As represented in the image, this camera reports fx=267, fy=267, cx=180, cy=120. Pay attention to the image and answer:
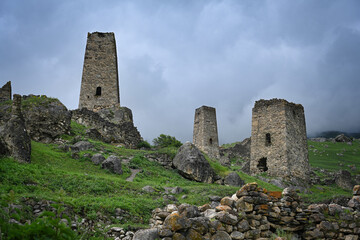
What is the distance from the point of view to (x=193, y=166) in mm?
16812

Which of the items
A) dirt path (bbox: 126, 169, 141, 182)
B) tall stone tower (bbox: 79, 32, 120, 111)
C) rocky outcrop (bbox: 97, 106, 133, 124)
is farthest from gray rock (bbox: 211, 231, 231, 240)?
tall stone tower (bbox: 79, 32, 120, 111)

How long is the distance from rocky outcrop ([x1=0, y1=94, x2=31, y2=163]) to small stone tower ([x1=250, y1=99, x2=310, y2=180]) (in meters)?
20.5

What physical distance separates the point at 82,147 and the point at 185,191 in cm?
740

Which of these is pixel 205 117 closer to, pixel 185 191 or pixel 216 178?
pixel 216 178

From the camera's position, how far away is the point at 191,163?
55.4 feet

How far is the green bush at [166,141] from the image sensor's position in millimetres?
25203

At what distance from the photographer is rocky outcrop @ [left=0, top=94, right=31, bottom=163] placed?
36.4 ft

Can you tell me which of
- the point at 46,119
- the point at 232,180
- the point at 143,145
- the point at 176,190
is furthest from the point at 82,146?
the point at 232,180

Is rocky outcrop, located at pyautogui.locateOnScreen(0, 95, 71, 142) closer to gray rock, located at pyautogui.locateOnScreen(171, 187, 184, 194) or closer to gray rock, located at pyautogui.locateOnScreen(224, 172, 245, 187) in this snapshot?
gray rock, located at pyautogui.locateOnScreen(171, 187, 184, 194)

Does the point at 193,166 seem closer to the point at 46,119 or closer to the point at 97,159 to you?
the point at 97,159

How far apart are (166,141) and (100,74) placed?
10021 millimetres

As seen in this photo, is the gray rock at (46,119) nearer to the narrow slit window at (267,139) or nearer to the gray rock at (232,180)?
the gray rock at (232,180)

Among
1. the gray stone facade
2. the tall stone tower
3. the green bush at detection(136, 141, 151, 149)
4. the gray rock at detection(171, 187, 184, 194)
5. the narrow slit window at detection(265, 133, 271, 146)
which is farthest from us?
the tall stone tower

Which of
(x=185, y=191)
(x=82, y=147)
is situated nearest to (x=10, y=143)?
(x=82, y=147)
